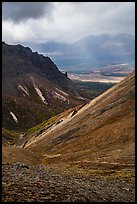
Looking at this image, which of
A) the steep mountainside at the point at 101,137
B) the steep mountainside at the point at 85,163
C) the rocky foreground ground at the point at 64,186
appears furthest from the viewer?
the steep mountainside at the point at 101,137

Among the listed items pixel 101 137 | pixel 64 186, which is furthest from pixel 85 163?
pixel 101 137

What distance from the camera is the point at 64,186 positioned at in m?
33.8

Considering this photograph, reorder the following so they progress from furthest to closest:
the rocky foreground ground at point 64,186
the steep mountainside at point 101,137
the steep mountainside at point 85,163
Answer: the steep mountainside at point 101,137 → the steep mountainside at point 85,163 → the rocky foreground ground at point 64,186

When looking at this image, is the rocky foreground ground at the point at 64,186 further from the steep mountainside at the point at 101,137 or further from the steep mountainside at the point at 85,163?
the steep mountainside at the point at 101,137

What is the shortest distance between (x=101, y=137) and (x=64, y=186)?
48.8m

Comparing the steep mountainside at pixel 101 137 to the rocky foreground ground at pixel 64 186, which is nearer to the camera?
the rocky foreground ground at pixel 64 186

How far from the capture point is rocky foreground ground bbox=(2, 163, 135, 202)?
96.1 feet

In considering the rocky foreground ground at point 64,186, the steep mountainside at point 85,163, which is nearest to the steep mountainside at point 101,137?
the steep mountainside at point 85,163

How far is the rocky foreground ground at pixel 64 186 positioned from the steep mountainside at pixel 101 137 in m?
14.9

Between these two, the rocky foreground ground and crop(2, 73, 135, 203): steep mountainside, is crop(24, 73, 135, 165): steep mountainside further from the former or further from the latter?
the rocky foreground ground

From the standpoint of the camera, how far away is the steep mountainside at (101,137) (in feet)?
211

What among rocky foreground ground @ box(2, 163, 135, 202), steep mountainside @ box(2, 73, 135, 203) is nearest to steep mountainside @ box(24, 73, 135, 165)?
steep mountainside @ box(2, 73, 135, 203)

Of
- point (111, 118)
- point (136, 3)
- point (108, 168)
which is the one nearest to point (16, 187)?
point (136, 3)

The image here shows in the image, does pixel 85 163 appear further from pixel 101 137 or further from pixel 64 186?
pixel 101 137
